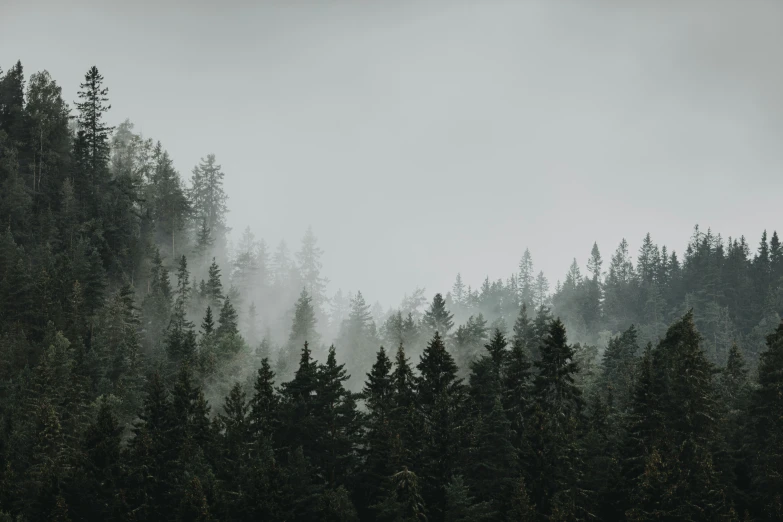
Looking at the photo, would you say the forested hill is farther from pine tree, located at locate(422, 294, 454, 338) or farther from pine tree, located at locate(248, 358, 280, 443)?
pine tree, located at locate(422, 294, 454, 338)

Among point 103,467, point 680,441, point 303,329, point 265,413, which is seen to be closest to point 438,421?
point 265,413

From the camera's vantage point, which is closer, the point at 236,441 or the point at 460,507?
the point at 460,507

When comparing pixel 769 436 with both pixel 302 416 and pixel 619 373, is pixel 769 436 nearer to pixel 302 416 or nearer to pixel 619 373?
pixel 619 373

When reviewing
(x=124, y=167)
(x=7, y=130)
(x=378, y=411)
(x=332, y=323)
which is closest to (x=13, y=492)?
(x=378, y=411)

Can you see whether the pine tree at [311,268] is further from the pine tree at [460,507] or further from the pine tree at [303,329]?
the pine tree at [460,507]

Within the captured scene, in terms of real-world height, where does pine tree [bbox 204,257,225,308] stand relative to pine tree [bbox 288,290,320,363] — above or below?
above

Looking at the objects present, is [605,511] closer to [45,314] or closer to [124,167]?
[45,314]

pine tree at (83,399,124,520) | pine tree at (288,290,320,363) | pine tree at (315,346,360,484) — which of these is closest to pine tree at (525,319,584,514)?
pine tree at (315,346,360,484)

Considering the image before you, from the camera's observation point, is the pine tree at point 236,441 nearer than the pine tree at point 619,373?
Yes

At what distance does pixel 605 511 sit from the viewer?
52.8 metres

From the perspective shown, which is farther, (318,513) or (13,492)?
(13,492)

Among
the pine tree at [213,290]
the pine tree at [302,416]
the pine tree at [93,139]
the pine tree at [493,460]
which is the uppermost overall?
the pine tree at [93,139]

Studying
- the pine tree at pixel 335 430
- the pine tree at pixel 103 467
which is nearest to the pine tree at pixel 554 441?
the pine tree at pixel 335 430

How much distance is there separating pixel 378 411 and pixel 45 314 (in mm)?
49702
